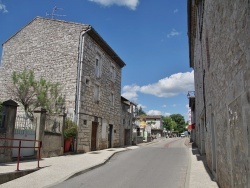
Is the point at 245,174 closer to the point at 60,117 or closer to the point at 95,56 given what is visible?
the point at 60,117

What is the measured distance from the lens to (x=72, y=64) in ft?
57.7

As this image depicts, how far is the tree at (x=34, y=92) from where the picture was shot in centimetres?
1688

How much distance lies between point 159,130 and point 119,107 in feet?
178

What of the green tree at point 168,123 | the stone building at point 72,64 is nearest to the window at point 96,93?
the stone building at point 72,64

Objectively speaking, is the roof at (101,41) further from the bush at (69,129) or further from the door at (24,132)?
the door at (24,132)

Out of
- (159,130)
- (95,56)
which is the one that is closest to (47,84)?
(95,56)

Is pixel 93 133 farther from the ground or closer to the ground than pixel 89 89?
closer to the ground

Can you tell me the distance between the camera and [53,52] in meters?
18.5

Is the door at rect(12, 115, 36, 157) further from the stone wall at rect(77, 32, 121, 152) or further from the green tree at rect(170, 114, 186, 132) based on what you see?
the green tree at rect(170, 114, 186, 132)

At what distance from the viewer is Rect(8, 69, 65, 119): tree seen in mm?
16875

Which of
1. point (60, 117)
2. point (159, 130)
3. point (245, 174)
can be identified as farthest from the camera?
point (159, 130)

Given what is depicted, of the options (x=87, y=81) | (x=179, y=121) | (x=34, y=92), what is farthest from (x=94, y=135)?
(x=179, y=121)

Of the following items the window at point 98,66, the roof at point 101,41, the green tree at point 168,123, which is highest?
the roof at point 101,41

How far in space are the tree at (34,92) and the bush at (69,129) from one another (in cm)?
173
